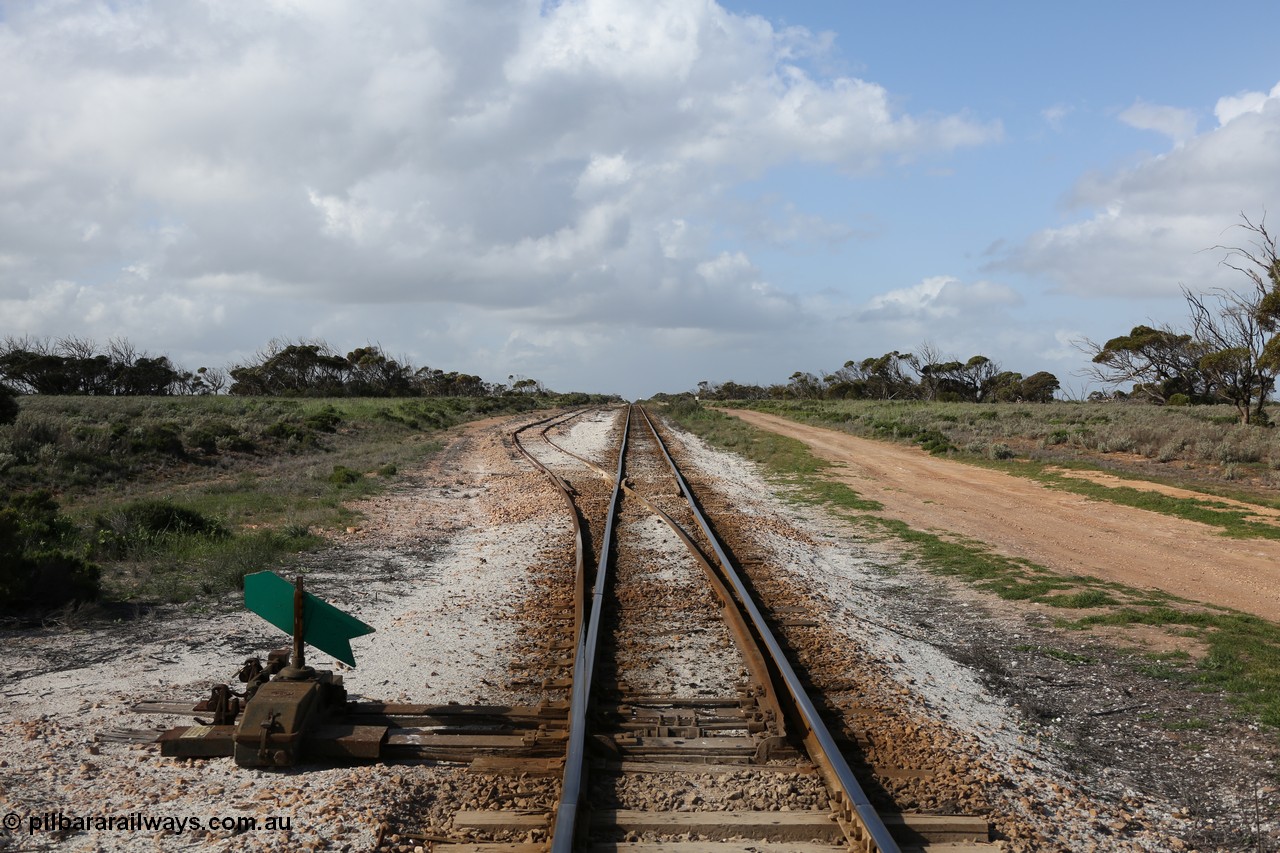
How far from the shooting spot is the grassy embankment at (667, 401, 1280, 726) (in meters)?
6.85

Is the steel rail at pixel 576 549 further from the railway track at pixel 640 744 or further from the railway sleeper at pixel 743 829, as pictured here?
the railway sleeper at pixel 743 829

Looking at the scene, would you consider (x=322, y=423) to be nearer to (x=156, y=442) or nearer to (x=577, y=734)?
(x=156, y=442)

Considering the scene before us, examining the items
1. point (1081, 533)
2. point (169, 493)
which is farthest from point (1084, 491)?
point (169, 493)

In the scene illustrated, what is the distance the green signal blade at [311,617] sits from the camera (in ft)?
16.9

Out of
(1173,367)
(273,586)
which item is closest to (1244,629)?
(273,586)

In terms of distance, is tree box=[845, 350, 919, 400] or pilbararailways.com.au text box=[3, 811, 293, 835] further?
tree box=[845, 350, 919, 400]

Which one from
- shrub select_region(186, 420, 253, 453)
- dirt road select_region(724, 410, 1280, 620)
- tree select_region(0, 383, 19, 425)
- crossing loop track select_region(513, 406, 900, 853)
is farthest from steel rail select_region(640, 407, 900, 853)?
shrub select_region(186, 420, 253, 453)

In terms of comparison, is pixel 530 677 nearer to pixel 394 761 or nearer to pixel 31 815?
pixel 394 761

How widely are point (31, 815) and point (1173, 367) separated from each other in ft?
165

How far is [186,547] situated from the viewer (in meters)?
10.6

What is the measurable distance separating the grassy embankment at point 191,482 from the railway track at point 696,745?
4.61 metres

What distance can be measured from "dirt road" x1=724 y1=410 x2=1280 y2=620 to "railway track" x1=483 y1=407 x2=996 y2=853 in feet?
17.7

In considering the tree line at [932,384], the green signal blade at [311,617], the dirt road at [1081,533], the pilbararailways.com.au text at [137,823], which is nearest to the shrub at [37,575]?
the green signal blade at [311,617]

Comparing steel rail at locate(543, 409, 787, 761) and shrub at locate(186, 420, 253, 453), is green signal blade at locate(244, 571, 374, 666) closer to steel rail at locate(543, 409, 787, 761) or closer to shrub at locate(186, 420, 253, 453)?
steel rail at locate(543, 409, 787, 761)
